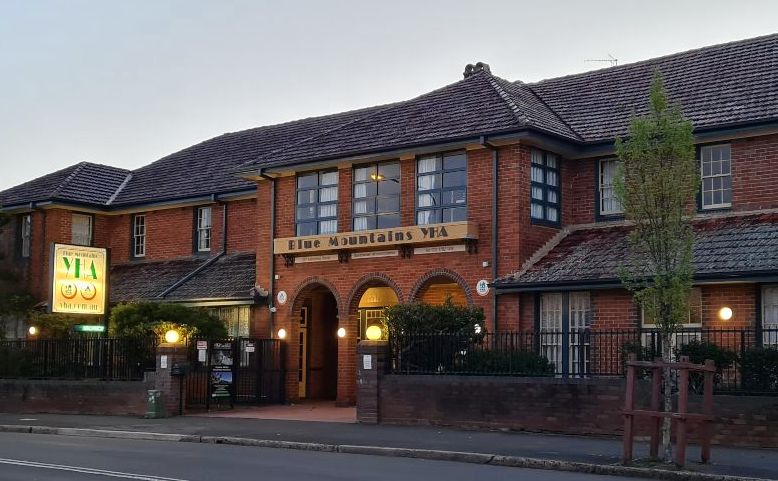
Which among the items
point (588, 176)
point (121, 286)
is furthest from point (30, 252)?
point (588, 176)

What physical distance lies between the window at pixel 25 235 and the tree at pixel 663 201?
24.9 metres

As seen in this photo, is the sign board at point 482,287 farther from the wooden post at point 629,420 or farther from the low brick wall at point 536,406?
the wooden post at point 629,420

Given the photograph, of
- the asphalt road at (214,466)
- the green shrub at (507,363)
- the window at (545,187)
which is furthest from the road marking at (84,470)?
the window at (545,187)

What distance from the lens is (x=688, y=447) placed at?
18062 mm

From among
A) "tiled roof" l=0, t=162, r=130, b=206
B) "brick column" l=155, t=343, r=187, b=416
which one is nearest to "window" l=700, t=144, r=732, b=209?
"brick column" l=155, t=343, r=187, b=416

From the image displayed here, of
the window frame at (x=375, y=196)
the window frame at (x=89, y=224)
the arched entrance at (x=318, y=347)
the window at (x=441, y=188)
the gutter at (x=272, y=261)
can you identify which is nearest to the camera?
the window at (x=441, y=188)

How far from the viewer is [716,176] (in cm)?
2456

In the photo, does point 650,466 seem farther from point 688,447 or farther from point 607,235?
point 607,235

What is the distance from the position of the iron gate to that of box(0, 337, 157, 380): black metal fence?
48.3 inches

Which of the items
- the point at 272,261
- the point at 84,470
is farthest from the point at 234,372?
the point at 84,470

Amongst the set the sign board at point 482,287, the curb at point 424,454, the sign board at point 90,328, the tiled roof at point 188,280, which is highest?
the tiled roof at point 188,280

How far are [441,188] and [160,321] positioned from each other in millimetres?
7997

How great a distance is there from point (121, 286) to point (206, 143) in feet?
23.5

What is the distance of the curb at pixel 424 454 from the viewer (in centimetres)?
1500
